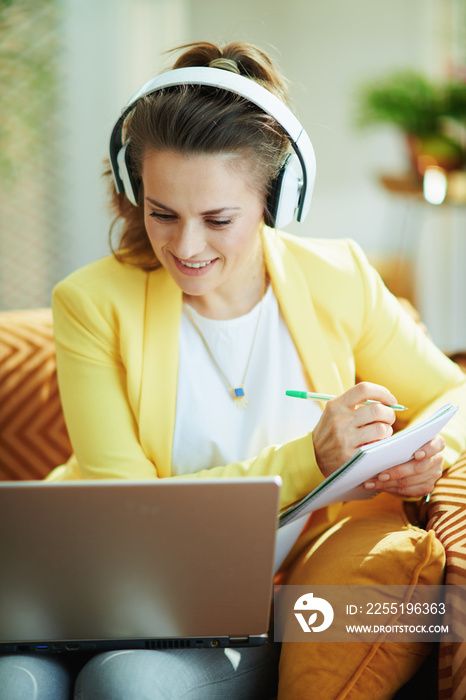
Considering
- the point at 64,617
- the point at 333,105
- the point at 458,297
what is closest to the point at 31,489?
the point at 64,617

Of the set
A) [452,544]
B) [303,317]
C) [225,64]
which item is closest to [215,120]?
[225,64]

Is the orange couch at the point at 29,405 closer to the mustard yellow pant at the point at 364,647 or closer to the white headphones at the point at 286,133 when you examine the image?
the white headphones at the point at 286,133

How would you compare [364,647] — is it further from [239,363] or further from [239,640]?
[239,363]

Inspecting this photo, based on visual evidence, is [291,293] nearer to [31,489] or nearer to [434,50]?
[31,489]

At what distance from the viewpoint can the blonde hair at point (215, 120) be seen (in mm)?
953

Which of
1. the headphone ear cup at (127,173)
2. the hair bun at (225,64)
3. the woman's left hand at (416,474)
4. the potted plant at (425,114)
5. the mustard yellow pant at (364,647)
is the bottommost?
the mustard yellow pant at (364,647)

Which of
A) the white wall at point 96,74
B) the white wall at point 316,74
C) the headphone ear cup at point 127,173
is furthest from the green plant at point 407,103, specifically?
the headphone ear cup at point 127,173

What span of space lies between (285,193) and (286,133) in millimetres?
85

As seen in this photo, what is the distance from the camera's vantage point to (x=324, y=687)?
0.88 m

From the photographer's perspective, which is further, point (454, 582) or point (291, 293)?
point (291, 293)

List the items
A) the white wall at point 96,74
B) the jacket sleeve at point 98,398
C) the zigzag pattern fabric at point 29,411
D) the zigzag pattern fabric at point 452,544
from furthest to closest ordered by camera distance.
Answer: the white wall at point 96,74 → the zigzag pattern fabric at point 29,411 → the jacket sleeve at point 98,398 → the zigzag pattern fabric at point 452,544

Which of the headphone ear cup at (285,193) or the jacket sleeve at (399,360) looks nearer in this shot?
the headphone ear cup at (285,193)

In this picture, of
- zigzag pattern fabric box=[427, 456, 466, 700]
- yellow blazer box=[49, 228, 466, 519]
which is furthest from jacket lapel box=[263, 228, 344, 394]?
zigzag pattern fabric box=[427, 456, 466, 700]

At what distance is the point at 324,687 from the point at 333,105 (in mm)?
3663
